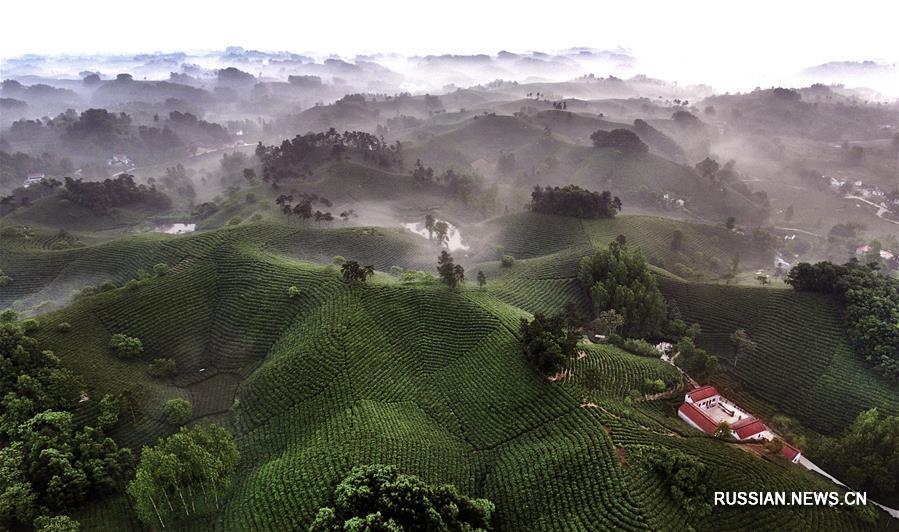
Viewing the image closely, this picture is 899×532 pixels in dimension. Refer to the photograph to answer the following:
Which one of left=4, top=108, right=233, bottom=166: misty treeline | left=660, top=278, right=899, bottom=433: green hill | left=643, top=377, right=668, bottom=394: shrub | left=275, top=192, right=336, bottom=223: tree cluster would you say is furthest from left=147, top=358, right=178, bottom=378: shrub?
left=4, top=108, right=233, bottom=166: misty treeline

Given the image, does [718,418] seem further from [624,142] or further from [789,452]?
[624,142]

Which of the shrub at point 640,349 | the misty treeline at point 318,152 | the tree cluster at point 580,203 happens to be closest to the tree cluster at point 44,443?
the shrub at point 640,349

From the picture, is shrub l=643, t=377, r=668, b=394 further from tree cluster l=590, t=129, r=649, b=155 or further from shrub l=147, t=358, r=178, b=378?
tree cluster l=590, t=129, r=649, b=155

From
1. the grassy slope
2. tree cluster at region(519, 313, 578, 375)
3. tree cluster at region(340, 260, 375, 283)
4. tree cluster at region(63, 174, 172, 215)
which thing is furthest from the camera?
tree cluster at region(63, 174, 172, 215)

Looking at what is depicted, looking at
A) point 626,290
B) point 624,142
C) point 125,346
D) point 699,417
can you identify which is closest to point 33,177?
point 125,346

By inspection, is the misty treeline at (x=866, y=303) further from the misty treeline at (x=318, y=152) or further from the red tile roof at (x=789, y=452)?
the misty treeline at (x=318, y=152)

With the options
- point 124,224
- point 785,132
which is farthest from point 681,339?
point 785,132
